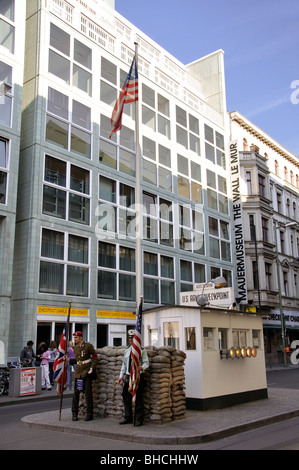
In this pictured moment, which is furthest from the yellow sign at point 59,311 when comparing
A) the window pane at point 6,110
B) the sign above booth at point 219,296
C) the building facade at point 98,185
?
the sign above booth at point 219,296

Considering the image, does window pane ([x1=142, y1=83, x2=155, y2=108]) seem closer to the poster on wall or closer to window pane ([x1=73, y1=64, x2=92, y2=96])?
window pane ([x1=73, y1=64, x2=92, y2=96])

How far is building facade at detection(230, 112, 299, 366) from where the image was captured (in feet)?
133

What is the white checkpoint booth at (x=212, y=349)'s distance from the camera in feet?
38.1

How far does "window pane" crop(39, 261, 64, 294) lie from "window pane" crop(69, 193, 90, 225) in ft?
10.2

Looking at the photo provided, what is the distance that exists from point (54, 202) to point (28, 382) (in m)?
10.8

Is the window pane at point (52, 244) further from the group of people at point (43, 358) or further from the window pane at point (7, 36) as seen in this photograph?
the window pane at point (7, 36)

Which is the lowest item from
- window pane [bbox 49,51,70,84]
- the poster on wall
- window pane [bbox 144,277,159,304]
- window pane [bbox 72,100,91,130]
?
the poster on wall

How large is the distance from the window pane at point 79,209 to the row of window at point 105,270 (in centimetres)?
108

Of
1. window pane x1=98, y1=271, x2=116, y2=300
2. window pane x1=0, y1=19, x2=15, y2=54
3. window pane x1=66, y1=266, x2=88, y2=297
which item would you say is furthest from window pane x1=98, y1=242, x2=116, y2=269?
window pane x1=0, y1=19, x2=15, y2=54

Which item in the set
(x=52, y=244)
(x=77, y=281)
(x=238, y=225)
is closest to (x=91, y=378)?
(x=52, y=244)

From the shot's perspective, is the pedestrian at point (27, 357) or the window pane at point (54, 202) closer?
the pedestrian at point (27, 357)

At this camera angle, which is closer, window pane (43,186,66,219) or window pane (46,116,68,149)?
window pane (43,186,66,219)

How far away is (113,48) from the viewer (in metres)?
31.2
